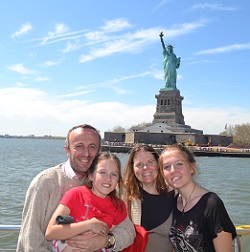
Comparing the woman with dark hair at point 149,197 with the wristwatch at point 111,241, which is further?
the woman with dark hair at point 149,197

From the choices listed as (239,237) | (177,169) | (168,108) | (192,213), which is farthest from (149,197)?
(168,108)

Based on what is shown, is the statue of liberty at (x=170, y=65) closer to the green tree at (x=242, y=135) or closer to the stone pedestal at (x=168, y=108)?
the stone pedestal at (x=168, y=108)

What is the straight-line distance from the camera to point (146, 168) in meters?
2.61

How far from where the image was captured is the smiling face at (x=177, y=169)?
2309 millimetres

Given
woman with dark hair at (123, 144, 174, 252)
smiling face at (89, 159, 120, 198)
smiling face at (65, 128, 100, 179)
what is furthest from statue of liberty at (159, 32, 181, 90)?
smiling face at (89, 159, 120, 198)

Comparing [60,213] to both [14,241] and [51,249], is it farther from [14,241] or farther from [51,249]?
[14,241]

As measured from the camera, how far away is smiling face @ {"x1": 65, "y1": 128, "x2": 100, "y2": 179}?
2.35 meters

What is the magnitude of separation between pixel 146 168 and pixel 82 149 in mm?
547

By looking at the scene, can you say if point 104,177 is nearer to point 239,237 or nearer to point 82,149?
point 82,149

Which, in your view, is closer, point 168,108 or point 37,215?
point 37,215

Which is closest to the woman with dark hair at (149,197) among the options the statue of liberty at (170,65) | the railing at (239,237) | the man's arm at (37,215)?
the railing at (239,237)

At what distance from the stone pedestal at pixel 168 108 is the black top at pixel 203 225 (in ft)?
131

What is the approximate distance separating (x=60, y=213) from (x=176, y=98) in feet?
134

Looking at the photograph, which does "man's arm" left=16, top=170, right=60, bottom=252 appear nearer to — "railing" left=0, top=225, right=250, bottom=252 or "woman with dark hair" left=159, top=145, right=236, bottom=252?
"railing" left=0, top=225, right=250, bottom=252
